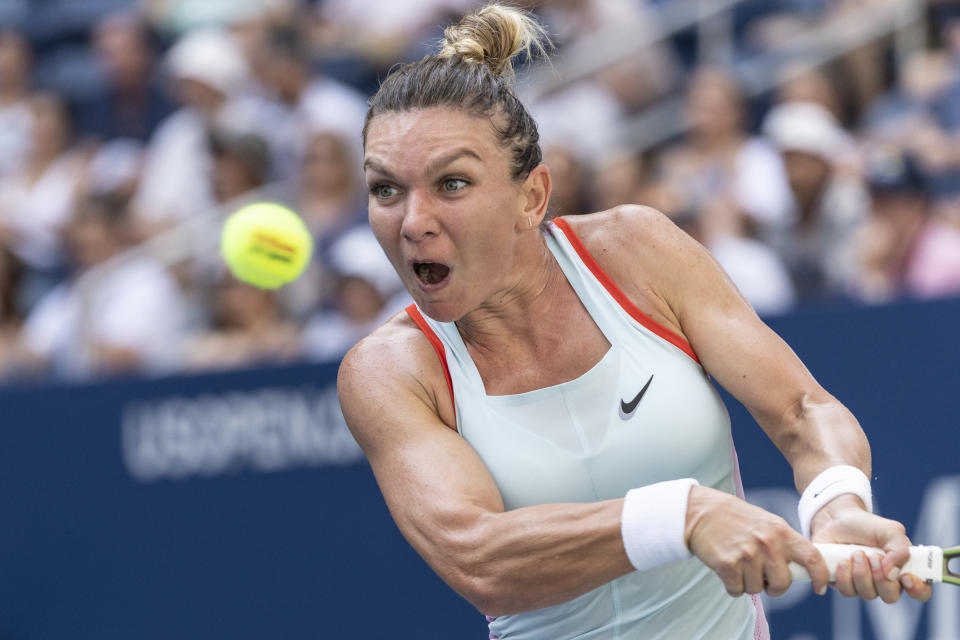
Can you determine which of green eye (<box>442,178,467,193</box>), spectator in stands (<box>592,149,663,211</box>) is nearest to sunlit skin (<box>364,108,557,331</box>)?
green eye (<box>442,178,467,193</box>)

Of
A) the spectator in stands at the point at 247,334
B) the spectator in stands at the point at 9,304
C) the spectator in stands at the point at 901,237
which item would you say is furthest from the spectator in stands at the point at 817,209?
the spectator in stands at the point at 9,304

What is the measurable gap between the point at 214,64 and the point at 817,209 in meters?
3.54

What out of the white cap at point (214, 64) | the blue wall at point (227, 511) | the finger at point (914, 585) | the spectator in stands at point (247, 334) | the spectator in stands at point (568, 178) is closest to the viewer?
the finger at point (914, 585)

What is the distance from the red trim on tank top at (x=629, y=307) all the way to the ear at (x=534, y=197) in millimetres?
121

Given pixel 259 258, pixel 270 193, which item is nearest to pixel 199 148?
pixel 270 193

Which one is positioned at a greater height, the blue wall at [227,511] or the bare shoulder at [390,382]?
the bare shoulder at [390,382]

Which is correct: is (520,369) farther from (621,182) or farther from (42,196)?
(42,196)

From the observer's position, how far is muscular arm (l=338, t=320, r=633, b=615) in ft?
7.45

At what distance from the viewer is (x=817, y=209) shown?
527 cm

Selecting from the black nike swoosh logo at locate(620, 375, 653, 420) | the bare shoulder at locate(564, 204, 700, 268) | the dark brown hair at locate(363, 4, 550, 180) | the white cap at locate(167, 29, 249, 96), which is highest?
the dark brown hair at locate(363, 4, 550, 180)

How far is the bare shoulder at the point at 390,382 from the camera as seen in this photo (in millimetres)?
2566

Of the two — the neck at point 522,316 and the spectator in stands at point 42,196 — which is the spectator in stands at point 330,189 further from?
the neck at point 522,316

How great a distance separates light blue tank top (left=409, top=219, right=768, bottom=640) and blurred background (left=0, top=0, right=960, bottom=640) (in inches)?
74.7

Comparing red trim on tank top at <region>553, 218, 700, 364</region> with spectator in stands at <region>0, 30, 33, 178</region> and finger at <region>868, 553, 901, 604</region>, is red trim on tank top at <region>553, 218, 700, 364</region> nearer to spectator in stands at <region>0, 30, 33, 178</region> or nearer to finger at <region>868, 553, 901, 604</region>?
finger at <region>868, 553, 901, 604</region>
